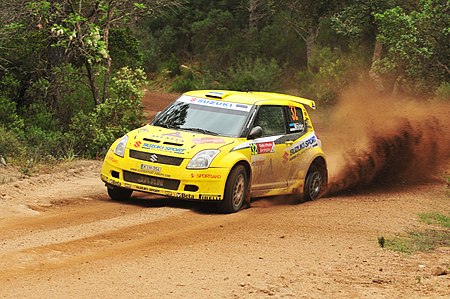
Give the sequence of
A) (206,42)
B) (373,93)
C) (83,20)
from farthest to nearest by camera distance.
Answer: (206,42) < (373,93) < (83,20)

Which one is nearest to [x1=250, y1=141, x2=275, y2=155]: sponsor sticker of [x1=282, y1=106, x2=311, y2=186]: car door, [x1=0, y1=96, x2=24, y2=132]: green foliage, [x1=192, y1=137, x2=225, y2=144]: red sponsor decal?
[x1=282, y1=106, x2=311, y2=186]: car door

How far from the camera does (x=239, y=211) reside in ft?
43.5

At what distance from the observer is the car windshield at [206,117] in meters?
13.7

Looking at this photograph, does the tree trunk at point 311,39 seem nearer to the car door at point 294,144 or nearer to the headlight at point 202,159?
→ the car door at point 294,144

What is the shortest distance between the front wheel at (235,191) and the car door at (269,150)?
1.05 ft

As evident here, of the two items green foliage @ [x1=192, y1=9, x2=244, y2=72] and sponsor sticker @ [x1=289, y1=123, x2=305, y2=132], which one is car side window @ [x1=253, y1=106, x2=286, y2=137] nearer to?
sponsor sticker @ [x1=289, y1=123, x2=305, y2=132]

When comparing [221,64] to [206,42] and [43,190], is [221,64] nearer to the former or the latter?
[206,42]

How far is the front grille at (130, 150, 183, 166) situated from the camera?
12781mm

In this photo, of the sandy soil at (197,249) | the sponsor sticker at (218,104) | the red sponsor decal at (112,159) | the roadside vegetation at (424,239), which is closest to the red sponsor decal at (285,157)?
the sandy soil at (197,249)

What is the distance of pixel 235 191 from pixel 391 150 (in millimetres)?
6262

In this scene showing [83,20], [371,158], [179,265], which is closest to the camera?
[179,265]

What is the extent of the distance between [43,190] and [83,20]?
5997 mm

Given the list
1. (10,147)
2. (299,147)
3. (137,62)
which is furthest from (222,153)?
(137,62)

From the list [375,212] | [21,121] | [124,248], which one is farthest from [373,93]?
[124,248]
